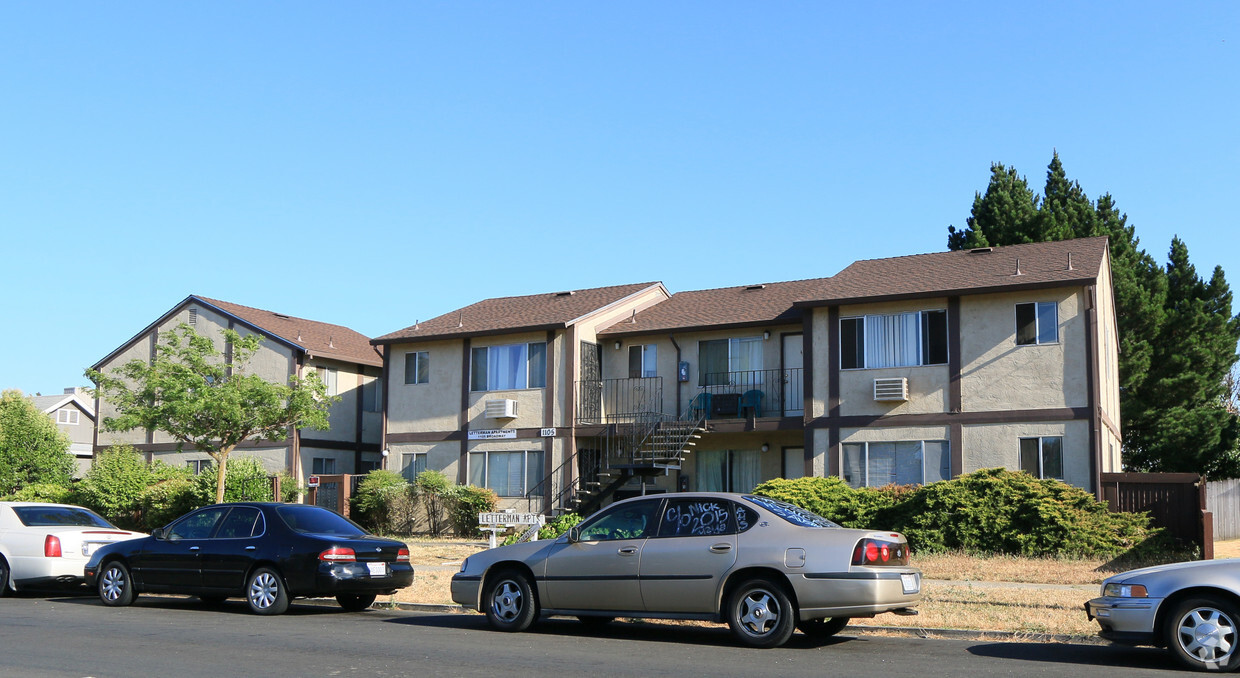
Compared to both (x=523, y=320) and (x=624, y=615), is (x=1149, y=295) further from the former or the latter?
(x=624, y=615)

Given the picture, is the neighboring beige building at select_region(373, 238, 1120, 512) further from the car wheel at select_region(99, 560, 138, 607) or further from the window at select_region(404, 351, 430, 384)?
the car wheel at select_region(99, 560, 138, 607)

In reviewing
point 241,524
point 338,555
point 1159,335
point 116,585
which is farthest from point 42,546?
point 1159,335

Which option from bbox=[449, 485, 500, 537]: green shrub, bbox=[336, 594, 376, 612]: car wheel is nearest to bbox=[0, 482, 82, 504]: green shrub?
bbox=[449, 485, 500, 537]: green shrub

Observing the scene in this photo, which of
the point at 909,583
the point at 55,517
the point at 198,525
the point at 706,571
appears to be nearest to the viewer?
the point at 909,583

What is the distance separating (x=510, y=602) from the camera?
40.1 ft

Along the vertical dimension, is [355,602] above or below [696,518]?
below

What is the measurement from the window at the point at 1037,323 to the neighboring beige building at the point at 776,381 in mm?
39

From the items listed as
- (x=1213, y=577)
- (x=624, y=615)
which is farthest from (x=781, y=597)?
(x=1213, y=577)

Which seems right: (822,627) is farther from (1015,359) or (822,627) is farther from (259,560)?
(1015,359)

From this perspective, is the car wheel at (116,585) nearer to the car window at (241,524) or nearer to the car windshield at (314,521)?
the car window at (241,524)

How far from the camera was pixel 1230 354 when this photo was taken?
3878 centimetres

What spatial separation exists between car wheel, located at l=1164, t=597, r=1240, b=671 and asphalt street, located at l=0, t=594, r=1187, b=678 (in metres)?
→ 0.24

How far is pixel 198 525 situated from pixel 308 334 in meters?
Result: 22.7

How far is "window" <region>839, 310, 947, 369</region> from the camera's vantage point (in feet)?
82.5
